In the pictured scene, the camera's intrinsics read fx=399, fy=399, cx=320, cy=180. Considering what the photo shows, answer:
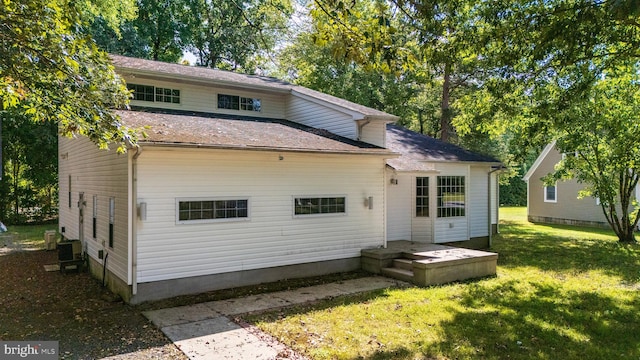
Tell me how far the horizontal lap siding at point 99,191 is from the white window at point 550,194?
74.2 ft

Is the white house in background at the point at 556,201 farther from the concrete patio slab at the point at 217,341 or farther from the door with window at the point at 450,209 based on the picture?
the concrete patio slab at the point at 217,341

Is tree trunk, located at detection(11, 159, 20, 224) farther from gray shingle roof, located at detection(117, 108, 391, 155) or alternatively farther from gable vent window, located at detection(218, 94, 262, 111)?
gray shingle roof, located at detection(117, 108, 391, 155)

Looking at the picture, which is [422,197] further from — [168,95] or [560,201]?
[560,201]

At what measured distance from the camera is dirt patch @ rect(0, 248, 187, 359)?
18.1 feet

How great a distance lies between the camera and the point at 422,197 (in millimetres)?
12766

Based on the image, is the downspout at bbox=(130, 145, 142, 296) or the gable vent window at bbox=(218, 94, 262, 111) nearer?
the downspout at bbox=(130, 145, 142, 296)

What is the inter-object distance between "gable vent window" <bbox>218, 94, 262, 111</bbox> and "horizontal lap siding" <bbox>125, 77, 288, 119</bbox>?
0.11 meters

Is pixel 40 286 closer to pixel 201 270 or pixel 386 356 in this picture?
pixel 201 270

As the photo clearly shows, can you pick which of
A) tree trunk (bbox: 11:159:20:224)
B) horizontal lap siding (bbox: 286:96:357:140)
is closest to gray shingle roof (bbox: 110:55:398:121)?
horizontal lap siding (bbox: 286:96:357:140)

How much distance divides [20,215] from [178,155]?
66.5ft

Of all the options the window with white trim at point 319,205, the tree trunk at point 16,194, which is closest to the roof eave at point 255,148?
the window with white trim at point 319,205

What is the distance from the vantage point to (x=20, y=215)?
2231 centimetres

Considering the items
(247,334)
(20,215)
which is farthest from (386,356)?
(20,215)

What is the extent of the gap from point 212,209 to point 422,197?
7088 millimetres
